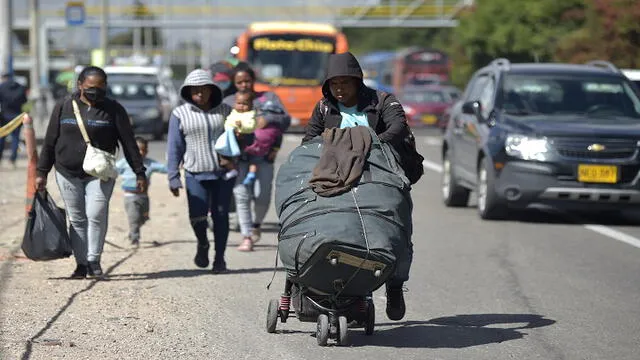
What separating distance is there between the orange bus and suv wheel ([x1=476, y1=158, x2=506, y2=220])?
849 inches

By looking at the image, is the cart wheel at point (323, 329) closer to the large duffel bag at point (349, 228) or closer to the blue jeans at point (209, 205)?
the large duffel bag at point (349, 228)

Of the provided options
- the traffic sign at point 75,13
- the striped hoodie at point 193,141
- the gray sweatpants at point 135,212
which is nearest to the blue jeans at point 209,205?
the striped hoodie at point 193,141

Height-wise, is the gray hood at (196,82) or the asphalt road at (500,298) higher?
the gray hood at (196,82)

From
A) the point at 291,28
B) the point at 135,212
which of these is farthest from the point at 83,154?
the point at 291,28

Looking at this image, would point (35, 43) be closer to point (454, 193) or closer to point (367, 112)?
point (454, 193)

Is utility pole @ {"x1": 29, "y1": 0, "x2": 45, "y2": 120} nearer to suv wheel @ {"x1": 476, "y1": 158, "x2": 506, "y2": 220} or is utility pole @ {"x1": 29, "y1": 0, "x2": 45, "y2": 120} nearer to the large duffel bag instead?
suv wheel @ {"x1": 476, "y1": 158, "x2": 506, "y2": 220}

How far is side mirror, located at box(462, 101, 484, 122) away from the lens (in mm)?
16359

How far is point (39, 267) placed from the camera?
11945mm

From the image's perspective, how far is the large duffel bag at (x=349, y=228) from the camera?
7.57 meters

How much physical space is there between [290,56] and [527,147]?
2318 centimetres

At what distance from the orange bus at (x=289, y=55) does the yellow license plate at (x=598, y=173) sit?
22737mm

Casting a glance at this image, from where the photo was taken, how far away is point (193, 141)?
1130 cm

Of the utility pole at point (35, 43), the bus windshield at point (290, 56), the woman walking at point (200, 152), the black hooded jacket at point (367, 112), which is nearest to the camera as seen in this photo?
the black hooded jacket at point (367, 112)

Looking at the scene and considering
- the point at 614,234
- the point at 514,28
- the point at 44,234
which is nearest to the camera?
the point at 44,234
